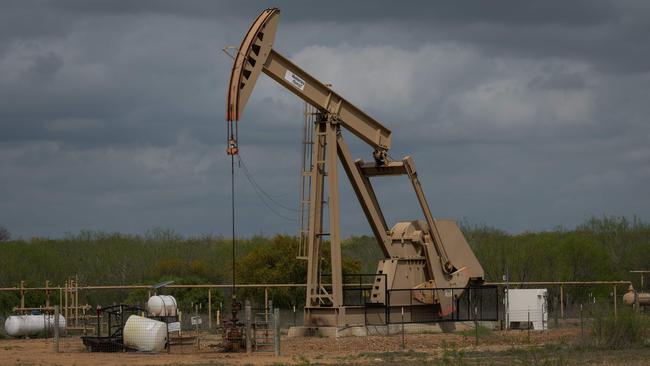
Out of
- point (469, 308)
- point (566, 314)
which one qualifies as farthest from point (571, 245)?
point (469, 308)

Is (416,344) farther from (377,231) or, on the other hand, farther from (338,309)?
(377,231)

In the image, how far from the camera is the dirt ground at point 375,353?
77.9 ft

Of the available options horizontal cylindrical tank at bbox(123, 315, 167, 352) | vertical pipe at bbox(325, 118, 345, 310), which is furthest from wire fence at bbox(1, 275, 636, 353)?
vertical pipe at bbox(325, 118, 345, 310)

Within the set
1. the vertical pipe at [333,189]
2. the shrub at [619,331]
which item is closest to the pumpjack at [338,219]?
the vertical pipe at [333,189]

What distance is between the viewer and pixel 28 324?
34.9m

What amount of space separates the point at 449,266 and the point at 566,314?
9.24m

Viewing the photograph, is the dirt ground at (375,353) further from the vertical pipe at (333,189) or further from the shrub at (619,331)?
the vertical pipe at (333,189)

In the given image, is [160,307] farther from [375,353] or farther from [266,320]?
[375,353]

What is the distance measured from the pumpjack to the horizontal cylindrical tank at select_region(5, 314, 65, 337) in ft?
24.7

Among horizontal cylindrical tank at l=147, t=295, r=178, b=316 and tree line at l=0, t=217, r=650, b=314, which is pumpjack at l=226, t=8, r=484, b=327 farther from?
tree line at l=0, t=217, r=650, b=314

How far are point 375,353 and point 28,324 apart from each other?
12360 mm

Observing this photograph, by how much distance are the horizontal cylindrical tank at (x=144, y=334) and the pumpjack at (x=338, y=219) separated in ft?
17.1

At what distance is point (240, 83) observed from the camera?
29.9 m

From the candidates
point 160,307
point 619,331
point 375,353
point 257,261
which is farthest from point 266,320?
point 257,261
